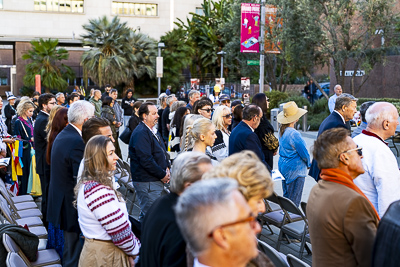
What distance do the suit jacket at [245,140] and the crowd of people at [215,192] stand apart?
0.6 inches

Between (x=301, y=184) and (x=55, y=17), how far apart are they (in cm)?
4884

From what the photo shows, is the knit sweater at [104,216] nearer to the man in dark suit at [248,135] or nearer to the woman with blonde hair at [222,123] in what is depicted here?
the man in dark suit at [248,135]

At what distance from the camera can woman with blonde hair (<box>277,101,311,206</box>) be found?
21.3ft

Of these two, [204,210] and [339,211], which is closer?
[204,210]

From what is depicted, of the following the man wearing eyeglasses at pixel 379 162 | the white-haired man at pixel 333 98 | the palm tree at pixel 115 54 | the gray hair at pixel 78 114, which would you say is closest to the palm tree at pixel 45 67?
the palm tree at pixel 115 54

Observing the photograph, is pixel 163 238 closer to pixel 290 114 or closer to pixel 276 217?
pixel 276 217

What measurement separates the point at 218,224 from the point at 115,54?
123 feet

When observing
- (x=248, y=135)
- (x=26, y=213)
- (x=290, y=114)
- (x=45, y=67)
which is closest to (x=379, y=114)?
(x=248, y=135)

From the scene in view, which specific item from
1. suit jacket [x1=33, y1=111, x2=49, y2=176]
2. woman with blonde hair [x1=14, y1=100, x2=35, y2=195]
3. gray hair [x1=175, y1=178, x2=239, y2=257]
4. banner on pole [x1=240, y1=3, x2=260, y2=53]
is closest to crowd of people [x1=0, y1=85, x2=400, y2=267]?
gray hair [x1=175, y1=178, x2=239, y2=257]

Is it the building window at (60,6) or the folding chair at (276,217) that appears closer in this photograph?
the folding chair at (276,217)

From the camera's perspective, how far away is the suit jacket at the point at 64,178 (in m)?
4.75

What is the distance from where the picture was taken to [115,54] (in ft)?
125

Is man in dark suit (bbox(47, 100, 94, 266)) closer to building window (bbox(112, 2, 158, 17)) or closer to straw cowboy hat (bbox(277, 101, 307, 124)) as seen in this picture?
straw cowboy hat (bbox(277, 101, 307, 124))

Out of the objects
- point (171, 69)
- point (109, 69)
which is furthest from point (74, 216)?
point (171, 69)
